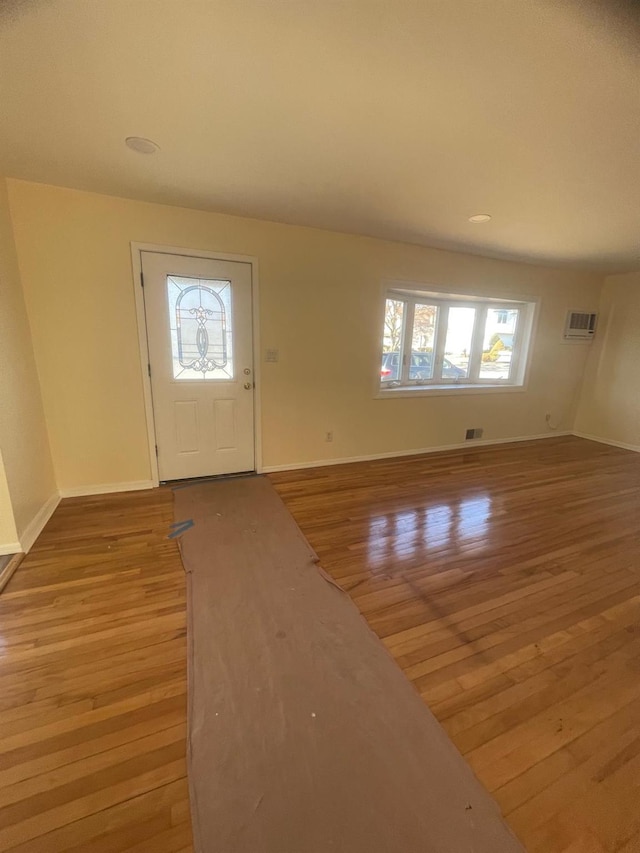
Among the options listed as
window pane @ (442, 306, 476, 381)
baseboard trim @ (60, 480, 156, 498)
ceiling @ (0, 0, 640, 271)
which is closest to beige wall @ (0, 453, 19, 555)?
baseboard trim @ (60, 480, 156, 498)

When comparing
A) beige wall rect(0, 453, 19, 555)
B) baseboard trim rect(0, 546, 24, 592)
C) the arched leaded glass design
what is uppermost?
the arched leaded glass design

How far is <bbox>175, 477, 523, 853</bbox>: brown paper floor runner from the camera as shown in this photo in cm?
96

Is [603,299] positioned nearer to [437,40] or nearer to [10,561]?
[437,40]

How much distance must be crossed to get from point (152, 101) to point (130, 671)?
97.6 inches

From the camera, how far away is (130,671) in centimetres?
143

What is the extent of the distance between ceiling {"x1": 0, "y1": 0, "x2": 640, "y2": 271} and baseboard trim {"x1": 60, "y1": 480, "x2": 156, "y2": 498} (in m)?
2.33

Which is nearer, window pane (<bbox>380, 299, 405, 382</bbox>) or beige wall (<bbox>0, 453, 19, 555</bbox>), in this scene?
beige wall (<bbox>0, 453, 19, 555</bbox>)

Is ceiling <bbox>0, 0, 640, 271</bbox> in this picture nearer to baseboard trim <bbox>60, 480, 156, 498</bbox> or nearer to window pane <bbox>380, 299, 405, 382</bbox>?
window pane <bbox>380, 299, 405, 382</bbox>

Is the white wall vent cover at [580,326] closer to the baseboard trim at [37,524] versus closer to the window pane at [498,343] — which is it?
the window pane at [498,343]

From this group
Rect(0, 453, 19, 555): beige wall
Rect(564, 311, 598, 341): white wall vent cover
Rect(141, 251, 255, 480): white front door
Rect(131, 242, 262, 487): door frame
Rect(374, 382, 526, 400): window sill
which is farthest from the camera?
Rect(564, 311, 598, 341): white wall vent cover

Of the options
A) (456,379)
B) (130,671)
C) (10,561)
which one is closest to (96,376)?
(10,561)

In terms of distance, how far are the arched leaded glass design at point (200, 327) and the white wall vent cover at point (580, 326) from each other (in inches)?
189

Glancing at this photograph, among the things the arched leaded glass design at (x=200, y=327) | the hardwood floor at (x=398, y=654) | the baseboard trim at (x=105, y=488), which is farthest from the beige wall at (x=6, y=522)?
the arched leaded glass design at (x=200, y=327)

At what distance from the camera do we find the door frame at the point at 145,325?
2738 mm
